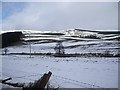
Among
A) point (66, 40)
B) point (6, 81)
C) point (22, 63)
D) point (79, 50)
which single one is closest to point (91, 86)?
point (79, 50)

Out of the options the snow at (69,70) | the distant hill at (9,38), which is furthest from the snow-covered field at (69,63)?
the distant hill at (9,38)

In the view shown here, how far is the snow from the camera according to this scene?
13.9 ft

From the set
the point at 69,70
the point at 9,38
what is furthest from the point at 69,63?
the point at 9,38

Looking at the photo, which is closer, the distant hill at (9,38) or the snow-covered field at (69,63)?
the snow-covered field at (69,63)

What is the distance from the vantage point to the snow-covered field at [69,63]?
4.24 metres

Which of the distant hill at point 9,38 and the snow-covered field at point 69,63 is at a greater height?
the distant hill at point 9,38

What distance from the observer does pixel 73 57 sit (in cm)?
428

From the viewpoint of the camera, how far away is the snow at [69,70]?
13.9ft

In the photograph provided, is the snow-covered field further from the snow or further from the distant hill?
the distant hill

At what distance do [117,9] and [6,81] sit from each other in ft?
8.64

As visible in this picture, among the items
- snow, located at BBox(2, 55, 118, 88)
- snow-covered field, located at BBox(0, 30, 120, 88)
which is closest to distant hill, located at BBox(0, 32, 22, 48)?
snow-covered field, located at BBox(0, 30, 120, 88)

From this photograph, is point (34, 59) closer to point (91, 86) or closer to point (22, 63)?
point (22, 63)

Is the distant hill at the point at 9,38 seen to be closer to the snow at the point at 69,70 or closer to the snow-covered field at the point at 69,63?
the snow-covered field at the point at 69,63

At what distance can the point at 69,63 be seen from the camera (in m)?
4.32
